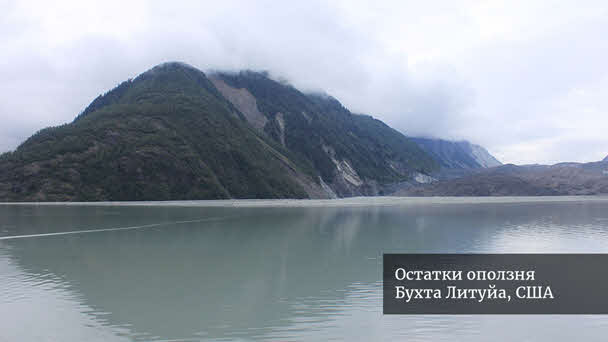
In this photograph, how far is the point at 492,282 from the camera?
17359 millimetres

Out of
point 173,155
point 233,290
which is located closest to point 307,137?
point 173,155

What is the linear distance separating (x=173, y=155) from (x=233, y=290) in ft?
323

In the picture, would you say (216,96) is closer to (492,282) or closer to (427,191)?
(427,191)

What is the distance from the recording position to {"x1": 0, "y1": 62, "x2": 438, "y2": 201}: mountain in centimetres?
9712

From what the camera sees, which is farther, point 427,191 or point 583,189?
point 427,191

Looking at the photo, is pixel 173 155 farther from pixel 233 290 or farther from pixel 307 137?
pixel 233 290

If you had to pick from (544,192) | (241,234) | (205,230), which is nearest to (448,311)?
(241,234)

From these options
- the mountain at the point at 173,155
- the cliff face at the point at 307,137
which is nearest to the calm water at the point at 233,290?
the mountain at the point at 173,155

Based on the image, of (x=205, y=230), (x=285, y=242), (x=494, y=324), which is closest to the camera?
(x=494, y=324)

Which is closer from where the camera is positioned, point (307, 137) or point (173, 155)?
point (173, 155)

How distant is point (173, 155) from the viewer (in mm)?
110500

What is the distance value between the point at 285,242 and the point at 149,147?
287ft

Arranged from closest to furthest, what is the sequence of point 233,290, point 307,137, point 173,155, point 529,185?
point 233,290 → point 173,155 → point 529,185 → point 307,137

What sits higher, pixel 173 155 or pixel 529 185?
pixel 173 155
